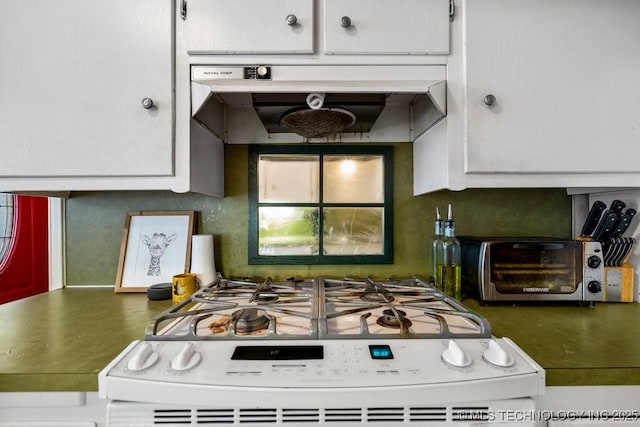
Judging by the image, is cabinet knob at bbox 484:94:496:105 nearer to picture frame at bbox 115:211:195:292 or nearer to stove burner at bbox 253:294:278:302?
stove burner at bbox 253:294:278:302

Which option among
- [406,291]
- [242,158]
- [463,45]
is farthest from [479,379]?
[242,158]

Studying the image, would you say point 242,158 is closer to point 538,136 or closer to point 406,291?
point 406,291

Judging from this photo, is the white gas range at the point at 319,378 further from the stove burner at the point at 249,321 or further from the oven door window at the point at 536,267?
the oven door window at the point at 536,267

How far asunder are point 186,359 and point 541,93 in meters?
1.28

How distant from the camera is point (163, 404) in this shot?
0.64m

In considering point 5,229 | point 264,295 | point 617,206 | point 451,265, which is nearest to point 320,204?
point 264,295

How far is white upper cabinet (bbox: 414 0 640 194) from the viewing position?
Result: 3.39 ft

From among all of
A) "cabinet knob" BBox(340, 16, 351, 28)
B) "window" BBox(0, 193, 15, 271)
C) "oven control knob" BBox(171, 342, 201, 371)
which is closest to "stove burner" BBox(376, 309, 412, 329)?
"oven control knob" BBox(171, 342, 201, 371)

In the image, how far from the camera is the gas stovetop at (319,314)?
0.80m

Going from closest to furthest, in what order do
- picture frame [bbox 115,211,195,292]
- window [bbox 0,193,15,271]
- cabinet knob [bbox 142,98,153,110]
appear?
cabinet knob [bbox 142,98,153,110] → picture frame [bbox 115,211,195,292] → window [bbox 0,193,15,271]

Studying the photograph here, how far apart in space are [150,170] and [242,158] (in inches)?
18.4

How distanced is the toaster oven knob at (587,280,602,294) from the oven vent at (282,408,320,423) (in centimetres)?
109

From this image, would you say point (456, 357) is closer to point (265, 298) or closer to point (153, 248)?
point (265, 298)

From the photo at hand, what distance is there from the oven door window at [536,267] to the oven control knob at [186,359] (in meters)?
1.00
